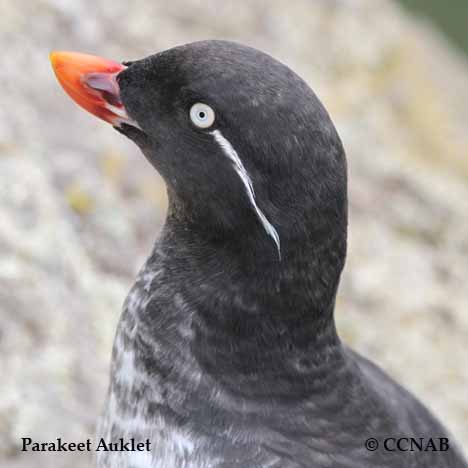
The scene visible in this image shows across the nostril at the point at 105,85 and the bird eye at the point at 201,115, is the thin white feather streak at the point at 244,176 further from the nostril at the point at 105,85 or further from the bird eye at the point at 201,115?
the nostril at the point at 105,85

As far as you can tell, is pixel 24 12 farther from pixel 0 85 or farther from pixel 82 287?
pixel 82 287

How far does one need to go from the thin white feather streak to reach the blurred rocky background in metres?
1.77

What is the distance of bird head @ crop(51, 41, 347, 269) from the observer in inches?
138

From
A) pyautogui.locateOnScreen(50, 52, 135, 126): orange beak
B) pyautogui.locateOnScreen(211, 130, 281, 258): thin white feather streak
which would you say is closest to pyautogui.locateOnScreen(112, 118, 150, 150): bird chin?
pyautogui.locateOnScreen(50, 52, 135, 126): orange beak

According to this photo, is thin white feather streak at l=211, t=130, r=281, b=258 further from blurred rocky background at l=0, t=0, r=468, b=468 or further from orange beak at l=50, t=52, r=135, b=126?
blurred rocky background at l=0, t=0, r=468, b=468

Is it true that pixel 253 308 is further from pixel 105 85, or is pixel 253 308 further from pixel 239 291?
pixel 105 85

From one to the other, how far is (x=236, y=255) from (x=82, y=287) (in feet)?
6.18

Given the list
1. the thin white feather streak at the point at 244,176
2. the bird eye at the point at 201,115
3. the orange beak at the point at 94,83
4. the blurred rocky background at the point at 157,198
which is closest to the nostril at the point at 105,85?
the orange beak at the point at 94,83

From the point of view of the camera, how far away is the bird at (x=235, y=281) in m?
3.55

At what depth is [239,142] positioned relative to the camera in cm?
354

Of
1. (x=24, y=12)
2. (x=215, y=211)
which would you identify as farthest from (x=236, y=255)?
(x=24, y=12)

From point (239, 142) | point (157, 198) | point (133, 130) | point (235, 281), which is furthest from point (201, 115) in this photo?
point (157, 198)

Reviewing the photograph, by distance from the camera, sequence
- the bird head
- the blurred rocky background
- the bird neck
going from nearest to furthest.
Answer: the bird head, the bird neck, the blurred rocky background

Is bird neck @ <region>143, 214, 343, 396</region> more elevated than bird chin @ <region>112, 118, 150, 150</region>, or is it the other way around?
bird chin @ <region>112, 118, 150, 150</region>
